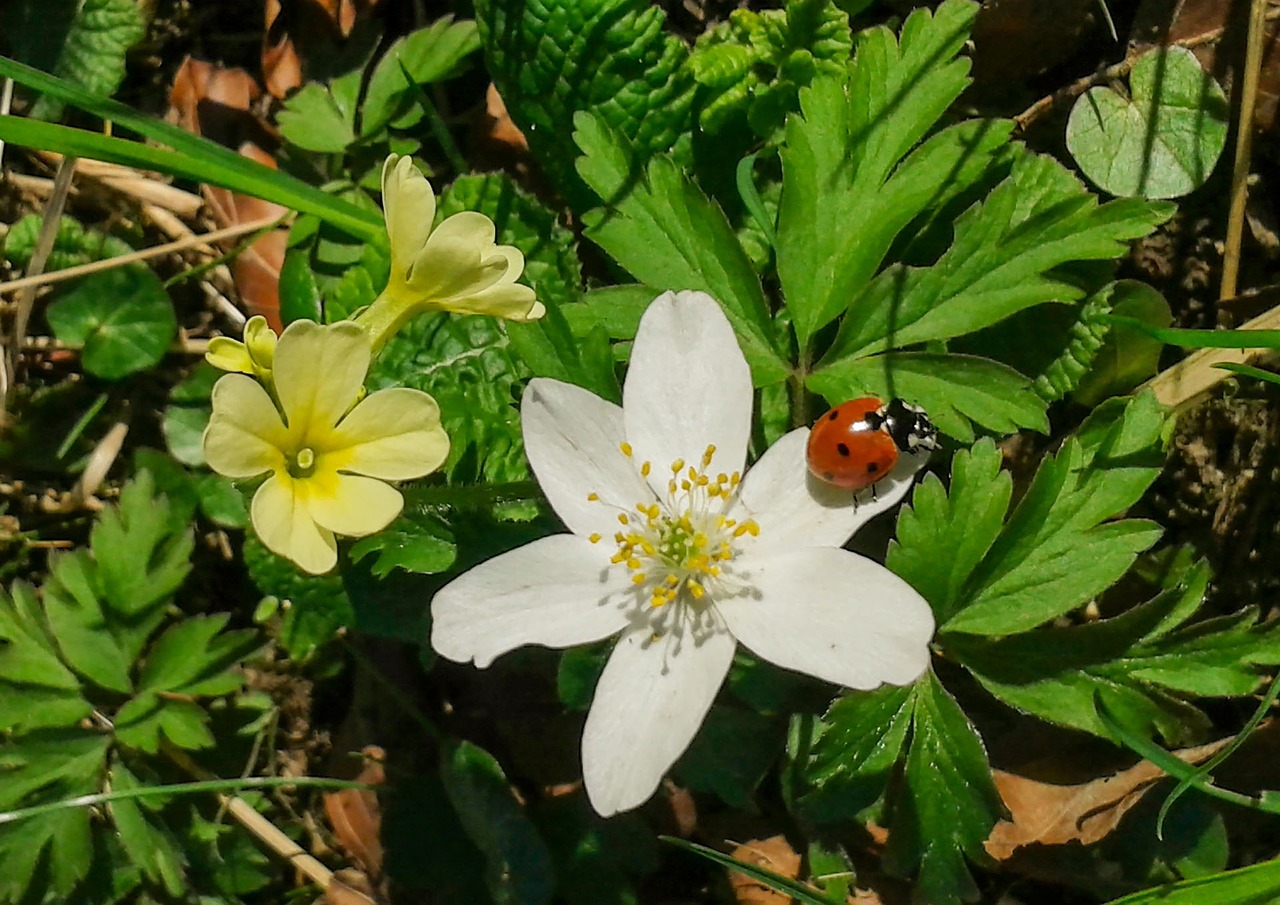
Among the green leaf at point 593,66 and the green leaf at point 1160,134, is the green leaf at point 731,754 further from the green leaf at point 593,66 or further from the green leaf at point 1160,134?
the green leaf at point 1160,134

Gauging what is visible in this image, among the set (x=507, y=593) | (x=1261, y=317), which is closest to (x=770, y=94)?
(x=1261, y=317)

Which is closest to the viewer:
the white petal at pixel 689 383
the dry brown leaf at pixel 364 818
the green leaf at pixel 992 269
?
the white petal at pixel 689 383

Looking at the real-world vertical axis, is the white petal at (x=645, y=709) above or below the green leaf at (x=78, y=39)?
below

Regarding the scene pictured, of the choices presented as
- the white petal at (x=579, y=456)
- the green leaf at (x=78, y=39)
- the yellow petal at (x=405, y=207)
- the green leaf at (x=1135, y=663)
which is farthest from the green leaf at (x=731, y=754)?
the green leaf at (x=78, y=39)

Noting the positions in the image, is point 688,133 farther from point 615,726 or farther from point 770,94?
point 615,726

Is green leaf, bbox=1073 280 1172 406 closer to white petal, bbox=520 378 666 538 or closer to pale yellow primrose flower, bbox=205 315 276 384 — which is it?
white petal, bbox=520 378 666 538

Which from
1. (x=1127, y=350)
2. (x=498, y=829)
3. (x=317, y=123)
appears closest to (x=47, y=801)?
(x=498, y=829)

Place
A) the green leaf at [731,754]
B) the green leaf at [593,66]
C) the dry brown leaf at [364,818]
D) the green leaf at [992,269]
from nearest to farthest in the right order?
the green leaf at [992,269], the green leaf at [731,754], the green leaf at [593,66], the dry brown leaf at [364,818]
